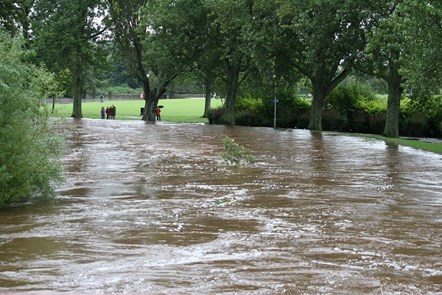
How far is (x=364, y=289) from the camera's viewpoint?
701 centimetres

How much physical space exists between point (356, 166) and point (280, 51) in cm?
2373

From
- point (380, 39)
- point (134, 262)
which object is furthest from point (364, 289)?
point (380, 39)

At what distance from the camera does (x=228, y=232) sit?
9.98m

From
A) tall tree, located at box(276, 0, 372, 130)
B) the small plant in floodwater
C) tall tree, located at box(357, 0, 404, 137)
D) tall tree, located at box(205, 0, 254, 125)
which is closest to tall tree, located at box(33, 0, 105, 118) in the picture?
tall tree, located at box(205, 0, 254, 125)

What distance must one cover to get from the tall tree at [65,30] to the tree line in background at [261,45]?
0.30 ft

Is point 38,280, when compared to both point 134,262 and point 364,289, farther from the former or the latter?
point 364,289

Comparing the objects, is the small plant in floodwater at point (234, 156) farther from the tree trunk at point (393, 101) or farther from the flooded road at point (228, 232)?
the tree trunk at point (393, 101)

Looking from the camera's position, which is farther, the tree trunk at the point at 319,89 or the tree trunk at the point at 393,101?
the tree trunk at the point at 319,89

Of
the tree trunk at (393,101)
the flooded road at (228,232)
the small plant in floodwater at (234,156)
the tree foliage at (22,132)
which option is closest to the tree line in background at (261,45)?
the tree trunk at (393,101)

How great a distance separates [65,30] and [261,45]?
19.0 metres

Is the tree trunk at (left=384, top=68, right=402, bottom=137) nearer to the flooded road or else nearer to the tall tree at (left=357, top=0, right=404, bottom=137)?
the tall tree at (left=357, top=0, right=404, bottom=137)

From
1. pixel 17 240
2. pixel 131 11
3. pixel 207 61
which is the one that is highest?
pixel 131 11

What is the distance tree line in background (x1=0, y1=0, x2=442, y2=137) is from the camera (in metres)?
28.1

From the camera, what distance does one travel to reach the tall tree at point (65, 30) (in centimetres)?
5275
